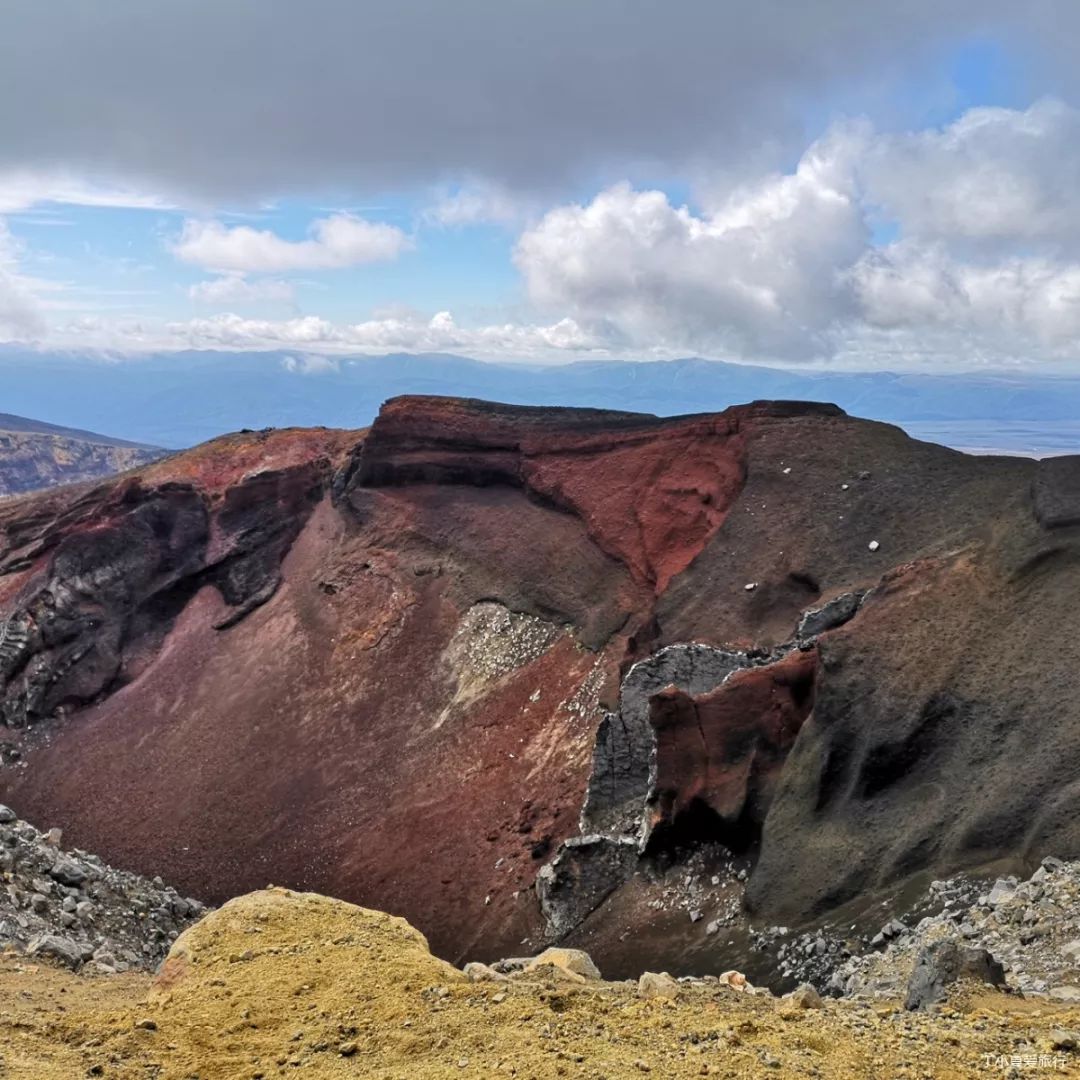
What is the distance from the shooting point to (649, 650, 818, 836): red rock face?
18422 mm

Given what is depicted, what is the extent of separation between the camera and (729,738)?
19172 millimetres

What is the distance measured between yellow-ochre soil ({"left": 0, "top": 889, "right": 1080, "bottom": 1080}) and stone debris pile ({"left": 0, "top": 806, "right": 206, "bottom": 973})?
190 inches

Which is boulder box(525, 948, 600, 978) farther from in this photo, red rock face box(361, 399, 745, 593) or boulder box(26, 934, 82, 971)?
red rock face box(361, 399, 745, 593)

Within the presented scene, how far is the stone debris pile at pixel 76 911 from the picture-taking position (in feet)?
47.0

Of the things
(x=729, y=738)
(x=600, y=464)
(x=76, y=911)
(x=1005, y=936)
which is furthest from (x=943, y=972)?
(x=600, y=464)

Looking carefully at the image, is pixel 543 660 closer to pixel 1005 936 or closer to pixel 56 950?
pixel 56 950

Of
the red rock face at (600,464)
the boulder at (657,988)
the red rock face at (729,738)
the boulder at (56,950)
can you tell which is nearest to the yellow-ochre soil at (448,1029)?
the boulder at (657,988)

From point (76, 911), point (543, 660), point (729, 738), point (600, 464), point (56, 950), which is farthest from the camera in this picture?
point (600, 464)

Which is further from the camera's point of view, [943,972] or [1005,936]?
[1005,936]

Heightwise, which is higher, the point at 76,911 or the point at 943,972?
the point at 943,972

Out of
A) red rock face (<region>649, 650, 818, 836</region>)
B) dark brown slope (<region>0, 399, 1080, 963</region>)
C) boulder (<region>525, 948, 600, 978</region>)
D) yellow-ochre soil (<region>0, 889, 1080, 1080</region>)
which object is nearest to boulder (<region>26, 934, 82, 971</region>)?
yellow-ochre soil (<region>0, 889, 1080, 1080</region>)

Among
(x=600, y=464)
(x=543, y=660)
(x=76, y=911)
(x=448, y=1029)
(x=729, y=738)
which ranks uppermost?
(x=600, y=464)

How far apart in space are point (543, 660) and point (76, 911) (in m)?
14.0

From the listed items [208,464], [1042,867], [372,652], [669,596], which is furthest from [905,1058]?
[208,464]
